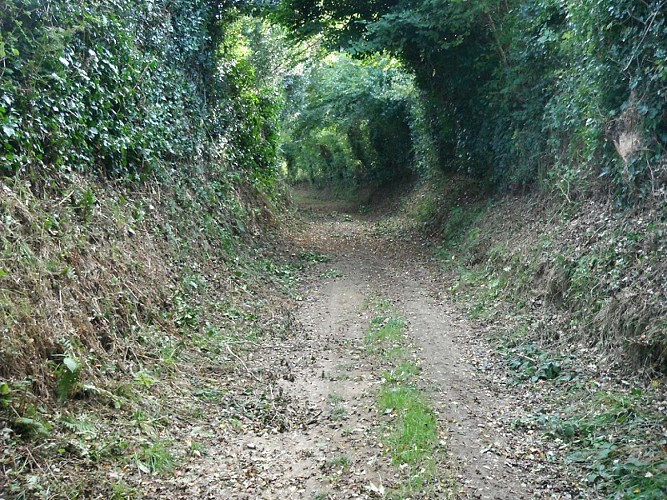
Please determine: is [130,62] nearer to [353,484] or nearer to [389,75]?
[353,484]

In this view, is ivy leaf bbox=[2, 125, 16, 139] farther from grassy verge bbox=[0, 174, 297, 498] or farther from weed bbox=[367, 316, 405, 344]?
weed bbox=[367, 316, 405, 344]

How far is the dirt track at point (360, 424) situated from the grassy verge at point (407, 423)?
0.08 meters

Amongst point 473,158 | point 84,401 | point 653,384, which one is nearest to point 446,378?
point 653,384

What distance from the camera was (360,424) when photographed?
6.25m

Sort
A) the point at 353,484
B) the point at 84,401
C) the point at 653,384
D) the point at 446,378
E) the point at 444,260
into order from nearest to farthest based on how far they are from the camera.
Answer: the point at 353,484
the point at 84,401
the point at 653,384
the point at 446,378
the point at 444,260

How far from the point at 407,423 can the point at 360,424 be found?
0.52 m

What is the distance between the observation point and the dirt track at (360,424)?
5199 millimetres

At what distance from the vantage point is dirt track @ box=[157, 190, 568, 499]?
5.20 meters

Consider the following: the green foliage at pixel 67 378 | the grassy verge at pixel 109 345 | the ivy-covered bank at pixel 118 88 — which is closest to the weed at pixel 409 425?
the grassy verge at pixel 109 345

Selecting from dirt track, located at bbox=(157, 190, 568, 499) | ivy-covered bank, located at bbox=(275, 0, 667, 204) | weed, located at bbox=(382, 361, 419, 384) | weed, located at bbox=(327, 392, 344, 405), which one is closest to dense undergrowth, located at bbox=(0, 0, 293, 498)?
dirt track, located at bbox=(157, 190, 568, 499)

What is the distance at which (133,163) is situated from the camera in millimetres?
9859

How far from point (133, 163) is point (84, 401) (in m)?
5.28

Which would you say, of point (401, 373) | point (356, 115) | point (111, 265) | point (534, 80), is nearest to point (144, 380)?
point (111, 265)

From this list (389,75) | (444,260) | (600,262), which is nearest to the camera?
(600,262)
